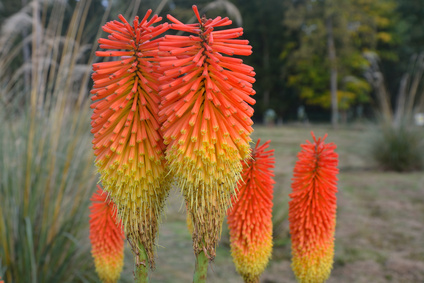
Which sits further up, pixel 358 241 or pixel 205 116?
pixel 205 116

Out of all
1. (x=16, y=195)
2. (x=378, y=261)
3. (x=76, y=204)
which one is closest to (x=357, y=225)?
(x=378, y=261)

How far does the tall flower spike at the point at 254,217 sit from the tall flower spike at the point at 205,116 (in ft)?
1.86

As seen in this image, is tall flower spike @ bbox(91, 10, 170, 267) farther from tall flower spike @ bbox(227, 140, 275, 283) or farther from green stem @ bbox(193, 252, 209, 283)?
tall flower spike @ bbox(227, 140, 275, 283)

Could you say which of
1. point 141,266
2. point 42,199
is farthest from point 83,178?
point 141,266

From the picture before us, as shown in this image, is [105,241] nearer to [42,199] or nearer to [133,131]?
[133,131]

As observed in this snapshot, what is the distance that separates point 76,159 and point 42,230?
0.79 metres

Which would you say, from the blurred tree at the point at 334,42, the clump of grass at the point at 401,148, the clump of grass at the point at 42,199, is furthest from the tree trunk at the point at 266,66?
the clump of grass at the point at 42,199

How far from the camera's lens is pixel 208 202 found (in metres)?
1.13

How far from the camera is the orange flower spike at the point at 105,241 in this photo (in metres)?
1.94

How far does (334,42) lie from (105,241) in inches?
1171

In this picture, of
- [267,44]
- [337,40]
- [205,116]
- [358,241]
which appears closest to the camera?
[205,116]

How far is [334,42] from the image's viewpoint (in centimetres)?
2898

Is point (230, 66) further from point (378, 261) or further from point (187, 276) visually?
point (378, 261)

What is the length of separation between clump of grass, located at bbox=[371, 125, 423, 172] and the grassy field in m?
1.06
